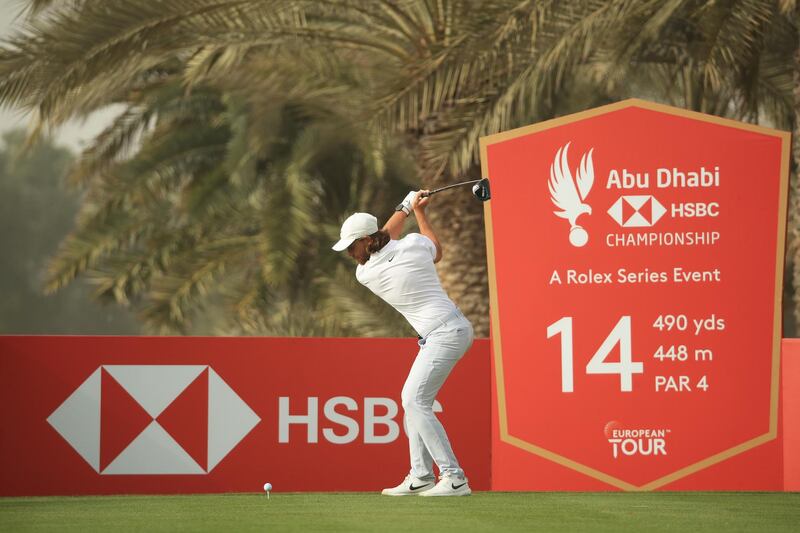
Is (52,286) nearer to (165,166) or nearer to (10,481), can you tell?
(165,166)

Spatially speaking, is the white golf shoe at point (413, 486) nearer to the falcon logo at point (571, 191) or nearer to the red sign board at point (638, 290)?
the red sign board at point (638, 290)

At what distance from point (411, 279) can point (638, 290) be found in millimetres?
2029

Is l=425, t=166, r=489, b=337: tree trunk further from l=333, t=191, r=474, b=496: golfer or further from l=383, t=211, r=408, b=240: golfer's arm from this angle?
l=333, t=191, r=474, b=496: golfer

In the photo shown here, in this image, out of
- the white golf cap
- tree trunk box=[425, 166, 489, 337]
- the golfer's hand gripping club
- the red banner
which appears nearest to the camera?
the white golf cap

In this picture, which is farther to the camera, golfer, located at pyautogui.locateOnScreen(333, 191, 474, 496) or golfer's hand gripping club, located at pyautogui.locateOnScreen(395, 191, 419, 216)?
golfer's hand gripping club, located at pyautogui.locateOnScreen(395, 191, 419, 216)

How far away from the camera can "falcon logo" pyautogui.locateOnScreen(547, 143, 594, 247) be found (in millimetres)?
9734

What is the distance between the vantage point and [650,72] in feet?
53.8

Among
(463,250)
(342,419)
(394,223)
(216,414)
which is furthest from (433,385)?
(463,250)

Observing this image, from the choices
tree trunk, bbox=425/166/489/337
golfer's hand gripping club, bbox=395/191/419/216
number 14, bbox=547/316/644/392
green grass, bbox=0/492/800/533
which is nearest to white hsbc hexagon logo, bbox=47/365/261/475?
green grass, bbox=0/492/800/533

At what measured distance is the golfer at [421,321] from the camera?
8562 millimetres

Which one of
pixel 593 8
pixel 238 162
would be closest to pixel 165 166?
pixel 238 162

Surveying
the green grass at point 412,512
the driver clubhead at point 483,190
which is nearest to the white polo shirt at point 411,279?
the driver clubhead at point 483,190

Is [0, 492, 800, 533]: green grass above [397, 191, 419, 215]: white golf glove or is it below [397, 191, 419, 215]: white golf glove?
below

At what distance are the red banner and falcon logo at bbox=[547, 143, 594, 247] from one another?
3.62 feet
